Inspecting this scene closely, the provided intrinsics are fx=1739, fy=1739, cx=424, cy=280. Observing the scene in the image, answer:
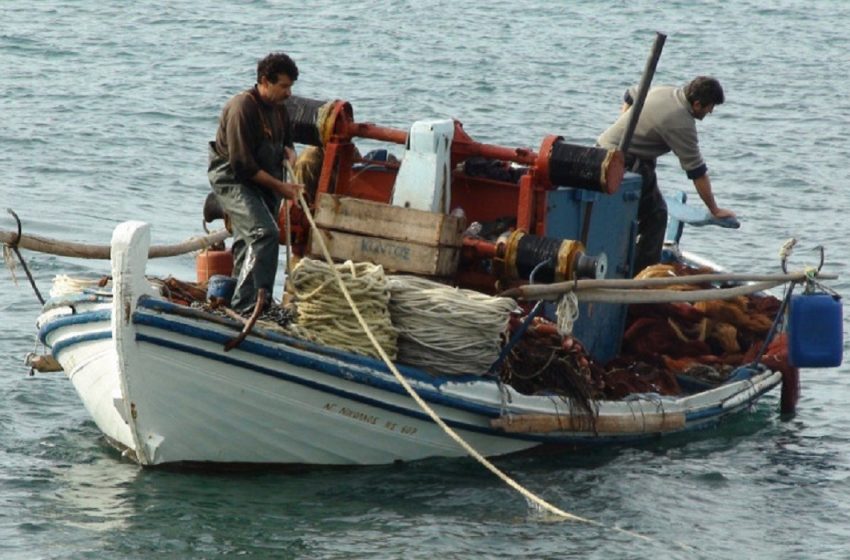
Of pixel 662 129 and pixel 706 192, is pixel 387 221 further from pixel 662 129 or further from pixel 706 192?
pixel 706 192

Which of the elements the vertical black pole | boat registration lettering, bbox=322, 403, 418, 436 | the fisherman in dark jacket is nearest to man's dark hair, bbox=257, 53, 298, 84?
the fisherman in dark jacket

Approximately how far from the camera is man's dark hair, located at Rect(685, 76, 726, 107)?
41.3ft

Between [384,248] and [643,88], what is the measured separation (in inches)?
103

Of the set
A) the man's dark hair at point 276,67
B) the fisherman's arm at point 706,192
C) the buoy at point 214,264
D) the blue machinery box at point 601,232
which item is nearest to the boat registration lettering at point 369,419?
the blue machinery box at point 601,232

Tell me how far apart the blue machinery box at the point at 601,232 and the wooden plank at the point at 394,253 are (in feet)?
2.70

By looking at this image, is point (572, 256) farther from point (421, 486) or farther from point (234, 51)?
point (234, 51)

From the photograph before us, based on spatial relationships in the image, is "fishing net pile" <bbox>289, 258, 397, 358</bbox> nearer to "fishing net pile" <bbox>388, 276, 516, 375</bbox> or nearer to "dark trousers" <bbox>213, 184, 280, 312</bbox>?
"fishing net pile" <bbox>388, 276, 516, 375</bbox>

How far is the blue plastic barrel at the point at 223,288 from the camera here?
1073 centimetres

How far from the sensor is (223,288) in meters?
10.7

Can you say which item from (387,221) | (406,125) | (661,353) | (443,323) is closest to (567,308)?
(443,323)

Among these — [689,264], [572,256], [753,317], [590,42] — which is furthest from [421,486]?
[590,42]

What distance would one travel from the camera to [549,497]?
10633 mm

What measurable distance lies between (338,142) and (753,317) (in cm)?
377

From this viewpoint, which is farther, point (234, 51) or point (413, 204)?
point (234, 51)
